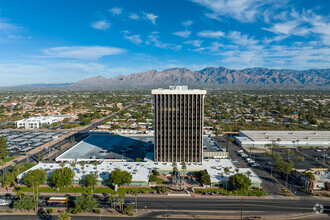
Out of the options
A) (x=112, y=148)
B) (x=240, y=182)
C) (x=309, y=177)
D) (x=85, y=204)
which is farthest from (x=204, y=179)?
(x=112, y=148)

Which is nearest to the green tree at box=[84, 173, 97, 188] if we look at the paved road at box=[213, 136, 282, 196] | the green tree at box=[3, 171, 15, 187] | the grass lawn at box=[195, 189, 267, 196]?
the green tree at box=[3, 171, 15, 187]

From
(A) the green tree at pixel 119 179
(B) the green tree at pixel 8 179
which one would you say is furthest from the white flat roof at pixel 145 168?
(A) the green tree at pixel 119 179

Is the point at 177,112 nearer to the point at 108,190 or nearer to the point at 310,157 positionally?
the point at 108,190

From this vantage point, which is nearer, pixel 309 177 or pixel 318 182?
pixel 309 177

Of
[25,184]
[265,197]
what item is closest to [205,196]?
[265,197]

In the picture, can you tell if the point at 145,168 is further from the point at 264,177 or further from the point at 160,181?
the point at 264,177

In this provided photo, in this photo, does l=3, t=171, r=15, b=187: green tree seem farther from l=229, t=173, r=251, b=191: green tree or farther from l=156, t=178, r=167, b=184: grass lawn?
l=229, t=173, r=251, b=191: green tree

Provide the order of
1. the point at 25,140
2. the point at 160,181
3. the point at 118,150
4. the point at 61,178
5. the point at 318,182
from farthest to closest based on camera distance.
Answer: the point at 25,140
the point at 118,150
the point at 160,181
the point at 318,182
the point at 61,178
